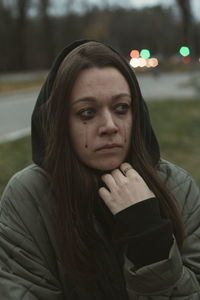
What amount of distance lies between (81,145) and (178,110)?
10.5 m

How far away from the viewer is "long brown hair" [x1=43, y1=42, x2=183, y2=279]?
1.70 m

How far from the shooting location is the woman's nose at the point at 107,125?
170 centimetres

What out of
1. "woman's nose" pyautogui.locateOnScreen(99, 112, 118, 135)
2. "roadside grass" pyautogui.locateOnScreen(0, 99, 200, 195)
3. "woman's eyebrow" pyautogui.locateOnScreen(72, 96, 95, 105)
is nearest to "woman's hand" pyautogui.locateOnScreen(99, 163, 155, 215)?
"woman's nose" pyautogui.locateOnScreen(99, 112, 118, 135)

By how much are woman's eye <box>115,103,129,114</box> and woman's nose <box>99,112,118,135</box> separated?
1.9 inches

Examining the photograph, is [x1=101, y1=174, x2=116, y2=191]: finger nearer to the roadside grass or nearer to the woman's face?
the woman's face

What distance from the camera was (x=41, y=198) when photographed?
5.85ft

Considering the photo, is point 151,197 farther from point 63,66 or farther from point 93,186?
point 63,66

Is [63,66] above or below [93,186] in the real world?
above

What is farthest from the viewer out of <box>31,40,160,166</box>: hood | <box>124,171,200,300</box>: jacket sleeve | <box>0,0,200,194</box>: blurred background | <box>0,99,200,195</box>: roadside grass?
<box>0,0,200,194</box>: blurred background

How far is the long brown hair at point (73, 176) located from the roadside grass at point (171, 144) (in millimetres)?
3726

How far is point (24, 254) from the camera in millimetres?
1670

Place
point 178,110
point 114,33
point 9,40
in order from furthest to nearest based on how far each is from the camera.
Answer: point 114,33, point 9,40, point 178,110

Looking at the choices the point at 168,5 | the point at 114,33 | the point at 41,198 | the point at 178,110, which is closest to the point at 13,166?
the point at 41,198

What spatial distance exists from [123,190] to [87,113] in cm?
30
